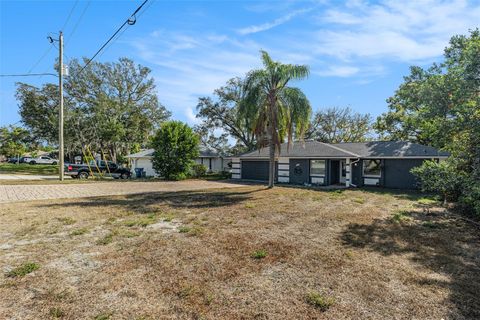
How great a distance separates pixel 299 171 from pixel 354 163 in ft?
12.4

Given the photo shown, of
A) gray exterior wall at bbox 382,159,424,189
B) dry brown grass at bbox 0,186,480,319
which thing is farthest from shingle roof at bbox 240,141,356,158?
dry brown grass at bbox 0,186,480,319

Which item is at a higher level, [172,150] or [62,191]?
[172,150]

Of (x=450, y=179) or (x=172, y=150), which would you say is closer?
(x=450, y=179)

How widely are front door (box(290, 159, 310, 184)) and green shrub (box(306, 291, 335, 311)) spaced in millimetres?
17113

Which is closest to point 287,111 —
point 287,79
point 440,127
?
point 287,79

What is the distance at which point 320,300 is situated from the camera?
374 centimetres

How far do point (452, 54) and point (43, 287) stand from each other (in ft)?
77.2

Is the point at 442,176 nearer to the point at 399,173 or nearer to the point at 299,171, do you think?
the point at 399,173

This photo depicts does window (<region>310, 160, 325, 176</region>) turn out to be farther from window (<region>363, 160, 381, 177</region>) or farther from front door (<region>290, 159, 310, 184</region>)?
window (<region>363, 160, 381, 177</region>)

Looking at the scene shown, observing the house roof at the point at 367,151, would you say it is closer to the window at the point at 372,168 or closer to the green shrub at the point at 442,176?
the window at the point at 372,168

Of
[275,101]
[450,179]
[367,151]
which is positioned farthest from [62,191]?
[367,151]

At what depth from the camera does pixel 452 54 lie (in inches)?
733

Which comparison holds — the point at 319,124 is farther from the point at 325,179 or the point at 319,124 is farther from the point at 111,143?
the point at 111,143

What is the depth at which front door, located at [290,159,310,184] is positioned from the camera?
2066 cm
